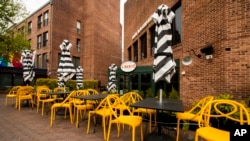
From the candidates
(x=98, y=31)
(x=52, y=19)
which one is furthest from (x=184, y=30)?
(x=98, y=31)

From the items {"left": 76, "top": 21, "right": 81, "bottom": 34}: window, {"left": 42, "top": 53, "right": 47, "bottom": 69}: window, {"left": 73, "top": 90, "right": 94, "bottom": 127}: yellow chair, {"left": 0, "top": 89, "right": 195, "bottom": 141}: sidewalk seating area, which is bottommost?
{"left": 0, "top": 89, "right": 195, "bottom": 141}: sidewalk seating area

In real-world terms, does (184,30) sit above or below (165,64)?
above

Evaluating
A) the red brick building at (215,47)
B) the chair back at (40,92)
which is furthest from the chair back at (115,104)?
the chair back at (40,92)

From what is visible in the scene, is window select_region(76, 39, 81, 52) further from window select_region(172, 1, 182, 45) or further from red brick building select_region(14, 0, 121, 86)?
window select_region(172, 1, 182, 45)

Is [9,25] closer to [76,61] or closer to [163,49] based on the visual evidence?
[76,61]

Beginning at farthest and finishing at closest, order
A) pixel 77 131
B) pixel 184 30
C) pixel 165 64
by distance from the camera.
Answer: pixel 184 30 → pixel 77 131 → pixel 165 64

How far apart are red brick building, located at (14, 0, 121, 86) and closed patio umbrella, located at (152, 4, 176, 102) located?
714 inches

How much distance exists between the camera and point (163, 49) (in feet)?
13.1

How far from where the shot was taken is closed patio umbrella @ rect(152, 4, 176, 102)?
391 centimetres

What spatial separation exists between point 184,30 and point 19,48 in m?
12.8

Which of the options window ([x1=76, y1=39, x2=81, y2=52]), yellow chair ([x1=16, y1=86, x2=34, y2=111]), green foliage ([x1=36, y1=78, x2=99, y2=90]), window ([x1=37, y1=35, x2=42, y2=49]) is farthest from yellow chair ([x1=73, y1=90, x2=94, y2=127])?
window ([x1=76, y1=39, x2=81, y2=52])

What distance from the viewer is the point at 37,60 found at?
886 inches

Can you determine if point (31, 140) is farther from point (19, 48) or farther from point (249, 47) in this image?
point (19, 48)

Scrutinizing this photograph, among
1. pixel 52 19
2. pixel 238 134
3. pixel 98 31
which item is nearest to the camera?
pixel 238 134
